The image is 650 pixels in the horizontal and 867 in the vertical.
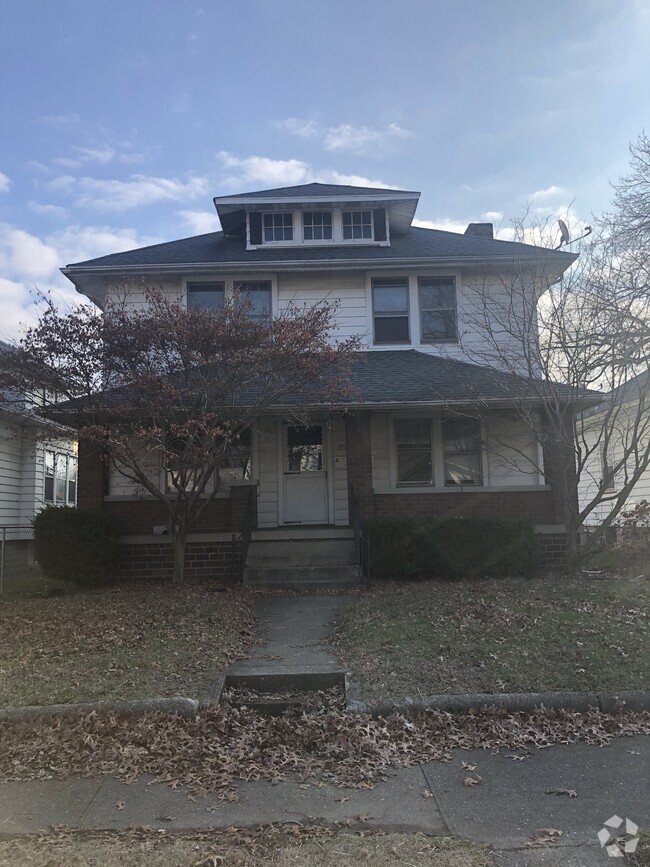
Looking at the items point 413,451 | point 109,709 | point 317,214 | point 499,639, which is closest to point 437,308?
point 413,451

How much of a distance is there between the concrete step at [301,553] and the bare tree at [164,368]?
2.18m

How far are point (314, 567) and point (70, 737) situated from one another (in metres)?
6.02

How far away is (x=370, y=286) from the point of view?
13273 millimetres

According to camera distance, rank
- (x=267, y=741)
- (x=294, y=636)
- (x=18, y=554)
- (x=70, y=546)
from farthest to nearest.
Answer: (x=18, y=554) → (x=70, y=546) → (x=294, y=636) → (x=267, y=741)

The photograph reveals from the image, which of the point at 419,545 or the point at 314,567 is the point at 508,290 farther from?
the point at 314,567

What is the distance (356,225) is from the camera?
1446 cm

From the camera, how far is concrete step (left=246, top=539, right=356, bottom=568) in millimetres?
10742

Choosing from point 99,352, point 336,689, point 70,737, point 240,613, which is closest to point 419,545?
point 240,613

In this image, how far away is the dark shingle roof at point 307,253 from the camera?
42.0 feet

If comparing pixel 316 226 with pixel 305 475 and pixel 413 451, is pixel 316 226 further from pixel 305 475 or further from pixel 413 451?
pixel 305 475

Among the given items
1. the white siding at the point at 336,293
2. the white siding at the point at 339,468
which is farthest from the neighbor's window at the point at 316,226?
the white siding at the point at 339,468

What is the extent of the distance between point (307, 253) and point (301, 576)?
22.7 ft

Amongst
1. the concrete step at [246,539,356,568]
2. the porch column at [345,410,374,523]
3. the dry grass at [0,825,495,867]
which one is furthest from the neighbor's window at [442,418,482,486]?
the dry grass at [0,825,495,867]

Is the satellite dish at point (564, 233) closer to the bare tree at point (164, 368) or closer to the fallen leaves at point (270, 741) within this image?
the bare tree at point (164, 368)
